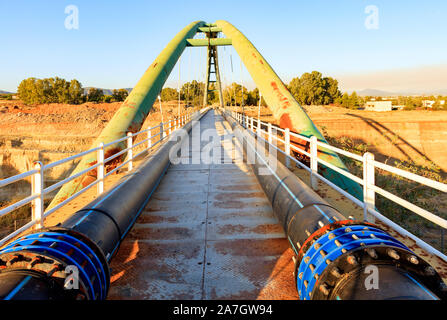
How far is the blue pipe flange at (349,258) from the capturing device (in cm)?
198

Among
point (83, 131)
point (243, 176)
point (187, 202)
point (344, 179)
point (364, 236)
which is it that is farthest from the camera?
point (83, 131)

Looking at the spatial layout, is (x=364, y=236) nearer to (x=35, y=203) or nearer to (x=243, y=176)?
(x=35, y=203)

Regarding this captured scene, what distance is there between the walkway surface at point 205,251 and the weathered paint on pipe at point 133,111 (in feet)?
8.42

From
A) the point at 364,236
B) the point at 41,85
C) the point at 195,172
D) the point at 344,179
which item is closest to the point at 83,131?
the point at 195,172

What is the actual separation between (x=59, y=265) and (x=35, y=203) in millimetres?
1665

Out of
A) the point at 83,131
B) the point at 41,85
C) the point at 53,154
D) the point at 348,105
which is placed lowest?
the point at 53,154

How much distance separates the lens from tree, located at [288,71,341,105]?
91625mm

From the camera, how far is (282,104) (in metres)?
10.1

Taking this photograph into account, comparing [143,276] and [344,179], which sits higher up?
[344,179]

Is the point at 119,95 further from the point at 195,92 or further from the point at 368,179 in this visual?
the point at 368,179

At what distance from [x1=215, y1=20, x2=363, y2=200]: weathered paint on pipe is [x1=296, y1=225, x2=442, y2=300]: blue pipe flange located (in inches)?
196

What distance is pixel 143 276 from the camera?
3277mm

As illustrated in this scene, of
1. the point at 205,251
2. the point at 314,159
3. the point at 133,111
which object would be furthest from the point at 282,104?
the point at 205,251

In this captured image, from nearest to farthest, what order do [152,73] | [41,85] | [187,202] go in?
[187,202]
[152,73]
[41,85]
